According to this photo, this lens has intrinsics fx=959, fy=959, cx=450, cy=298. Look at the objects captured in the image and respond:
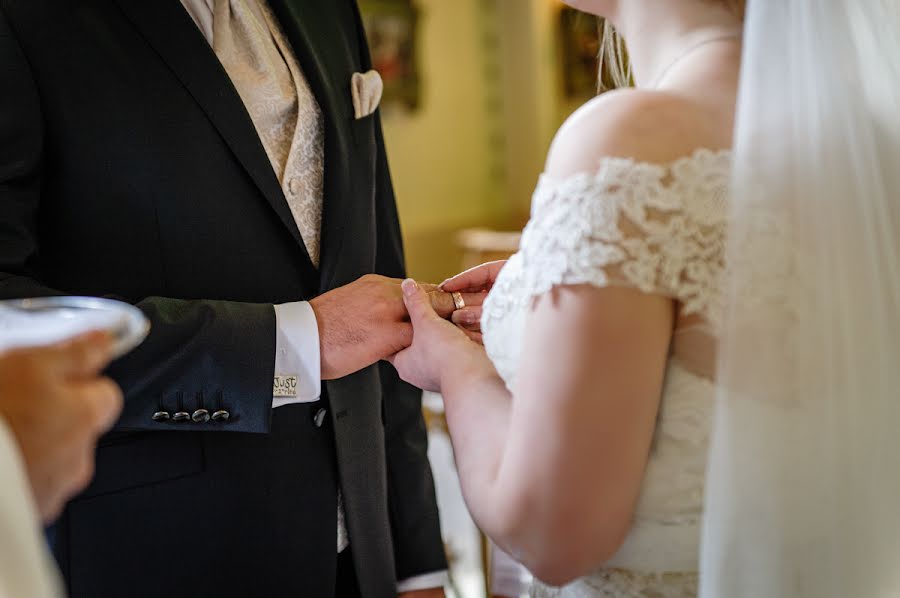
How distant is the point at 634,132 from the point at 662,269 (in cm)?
18

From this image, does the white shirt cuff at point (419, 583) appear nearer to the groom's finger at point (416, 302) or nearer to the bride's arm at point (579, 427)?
the groom's finger at point (416, 302)

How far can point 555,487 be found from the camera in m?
1.22

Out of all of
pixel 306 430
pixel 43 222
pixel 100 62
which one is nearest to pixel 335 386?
pixel 306 430

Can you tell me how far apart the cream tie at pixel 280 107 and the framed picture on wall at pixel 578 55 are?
7146mm

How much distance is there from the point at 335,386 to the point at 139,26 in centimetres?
79

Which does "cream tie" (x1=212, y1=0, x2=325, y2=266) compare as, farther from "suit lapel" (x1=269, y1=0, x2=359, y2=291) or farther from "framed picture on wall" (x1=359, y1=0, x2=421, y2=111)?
"framed picture on wall" (x1=359, y1=0, x2=421, y2=111)

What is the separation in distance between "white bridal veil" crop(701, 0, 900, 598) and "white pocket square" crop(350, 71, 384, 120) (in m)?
1.01

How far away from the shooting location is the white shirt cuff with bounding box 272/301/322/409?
5.86 feet

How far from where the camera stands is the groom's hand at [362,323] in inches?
71.0

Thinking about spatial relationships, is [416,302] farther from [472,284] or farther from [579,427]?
[579,427]

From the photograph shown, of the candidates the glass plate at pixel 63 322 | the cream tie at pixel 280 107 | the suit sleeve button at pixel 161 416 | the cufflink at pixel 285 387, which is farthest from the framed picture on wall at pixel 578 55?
the glass plate at pixel 63 322

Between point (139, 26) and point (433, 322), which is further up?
point (139, 26)

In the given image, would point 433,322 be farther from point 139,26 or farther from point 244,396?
point 139,26

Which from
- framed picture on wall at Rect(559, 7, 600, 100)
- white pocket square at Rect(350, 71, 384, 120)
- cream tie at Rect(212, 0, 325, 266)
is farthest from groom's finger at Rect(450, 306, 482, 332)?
framed picture on wall at Rect(559, 7, 600, 100)
